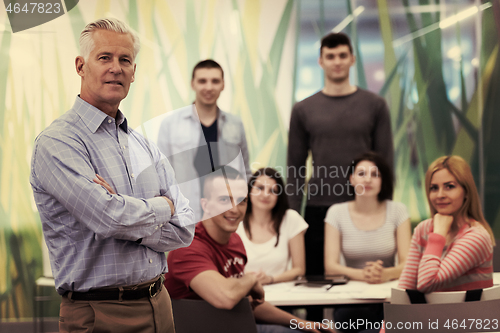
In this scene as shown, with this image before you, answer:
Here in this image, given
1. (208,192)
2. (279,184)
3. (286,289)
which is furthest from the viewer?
(279,184)

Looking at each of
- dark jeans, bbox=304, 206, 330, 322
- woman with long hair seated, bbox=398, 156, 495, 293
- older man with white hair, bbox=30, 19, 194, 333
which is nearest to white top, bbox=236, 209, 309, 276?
dark jeans, bbox=304, 206, 330, 322

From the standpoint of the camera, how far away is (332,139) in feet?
10.0

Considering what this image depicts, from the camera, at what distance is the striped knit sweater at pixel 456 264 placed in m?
1.80

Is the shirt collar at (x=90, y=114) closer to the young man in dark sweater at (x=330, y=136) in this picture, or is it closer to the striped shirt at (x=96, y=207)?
the striped shirt at (x=96, y=207)

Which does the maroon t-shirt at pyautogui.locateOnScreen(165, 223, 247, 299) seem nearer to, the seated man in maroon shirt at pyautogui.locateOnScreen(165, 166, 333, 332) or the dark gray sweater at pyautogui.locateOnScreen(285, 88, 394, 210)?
the seated man in maroon shirt at pyautogui.locateOnScreen(165, 166, 333, 332)

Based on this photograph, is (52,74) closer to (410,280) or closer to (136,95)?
(136,95)

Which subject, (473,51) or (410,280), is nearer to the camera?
(410,280)

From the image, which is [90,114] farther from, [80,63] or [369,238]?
[369,238]

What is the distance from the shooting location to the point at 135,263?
1.39 meters

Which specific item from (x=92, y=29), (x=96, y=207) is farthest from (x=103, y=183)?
(x=92, y=29)

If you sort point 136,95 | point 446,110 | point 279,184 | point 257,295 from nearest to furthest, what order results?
point 257,295 → point 279,184 → point 136,95 → point 446,110

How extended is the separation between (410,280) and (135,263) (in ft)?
3.99

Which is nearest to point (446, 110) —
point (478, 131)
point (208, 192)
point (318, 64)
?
point (478, 131)

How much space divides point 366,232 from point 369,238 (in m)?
0.04
